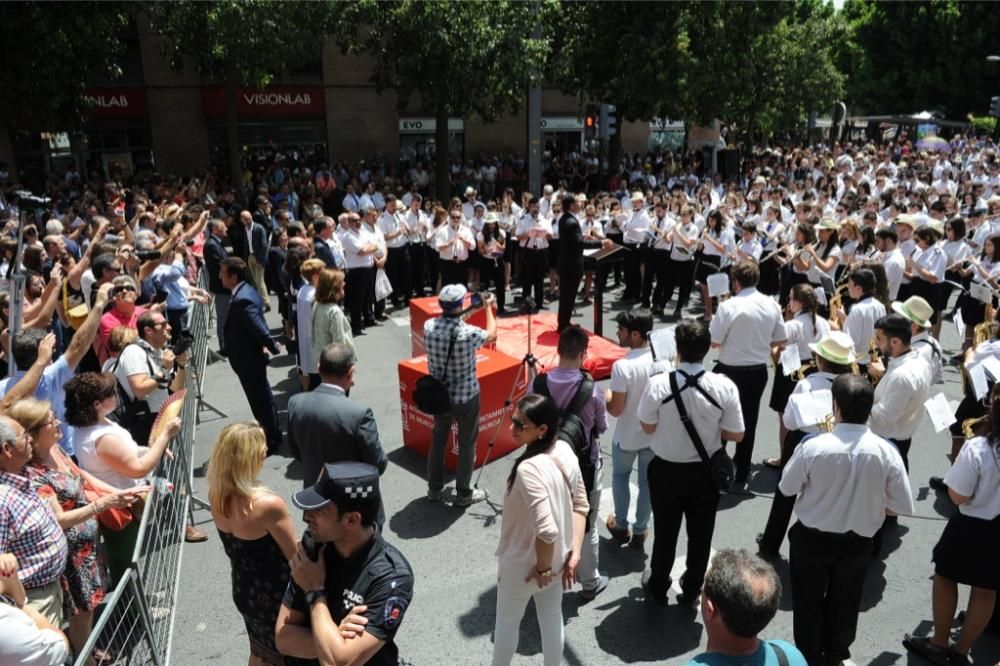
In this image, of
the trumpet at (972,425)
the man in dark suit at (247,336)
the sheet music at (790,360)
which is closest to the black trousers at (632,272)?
the sheet music at (790,360)

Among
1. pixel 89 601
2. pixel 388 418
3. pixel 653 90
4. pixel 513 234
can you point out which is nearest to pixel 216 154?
pixel 653 90

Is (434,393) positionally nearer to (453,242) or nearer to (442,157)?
(453,242)

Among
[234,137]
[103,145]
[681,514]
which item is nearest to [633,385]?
[681,514]

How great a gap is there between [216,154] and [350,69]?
5.59 m

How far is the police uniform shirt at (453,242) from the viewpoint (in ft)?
38.4

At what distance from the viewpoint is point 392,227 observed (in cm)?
1224

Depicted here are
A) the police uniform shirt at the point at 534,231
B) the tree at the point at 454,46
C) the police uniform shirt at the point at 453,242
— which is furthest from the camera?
the tree at the point at 454,46

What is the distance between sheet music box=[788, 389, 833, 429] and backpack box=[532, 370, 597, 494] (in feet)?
4.22

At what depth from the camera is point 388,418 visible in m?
7.96

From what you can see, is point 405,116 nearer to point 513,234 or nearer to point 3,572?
point 513,234

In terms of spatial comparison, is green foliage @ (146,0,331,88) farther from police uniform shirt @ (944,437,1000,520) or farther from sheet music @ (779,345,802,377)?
police uniform shirt @ (944,437,1000,520)

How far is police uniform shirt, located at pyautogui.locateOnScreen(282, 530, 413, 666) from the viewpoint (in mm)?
2566

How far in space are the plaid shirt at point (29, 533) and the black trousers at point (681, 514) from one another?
3268mm

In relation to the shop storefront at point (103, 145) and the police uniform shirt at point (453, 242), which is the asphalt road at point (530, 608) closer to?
the police uniform shirt at point (453, 242)
